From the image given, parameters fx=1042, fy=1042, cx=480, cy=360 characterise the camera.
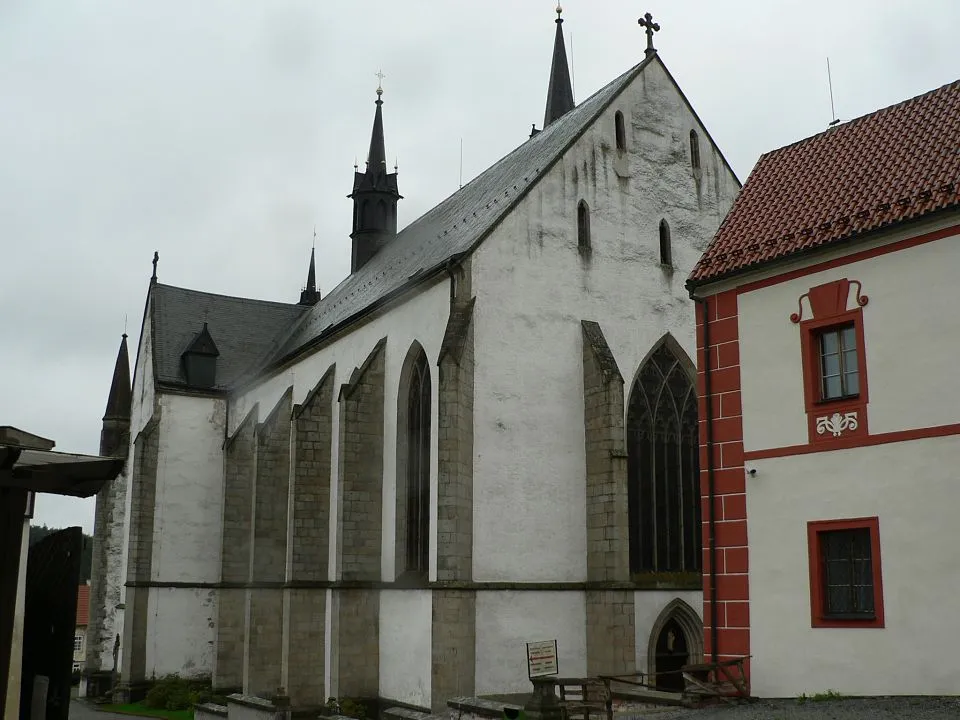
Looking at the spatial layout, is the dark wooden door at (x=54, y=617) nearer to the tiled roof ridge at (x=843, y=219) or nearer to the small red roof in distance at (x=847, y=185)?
the small red roof in distance at (x=847, y=185)

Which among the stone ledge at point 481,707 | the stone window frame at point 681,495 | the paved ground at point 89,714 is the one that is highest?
the stone window frame at point 681,495

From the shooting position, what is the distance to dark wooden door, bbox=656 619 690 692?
21828 mm

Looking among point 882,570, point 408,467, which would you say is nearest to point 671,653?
point 408,467

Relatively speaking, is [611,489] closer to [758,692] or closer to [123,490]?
[758,692]

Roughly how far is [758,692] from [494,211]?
12933 mm

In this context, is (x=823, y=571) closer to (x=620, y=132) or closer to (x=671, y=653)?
(x=671, y=653)

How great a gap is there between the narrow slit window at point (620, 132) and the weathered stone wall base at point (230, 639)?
1783 centimetres

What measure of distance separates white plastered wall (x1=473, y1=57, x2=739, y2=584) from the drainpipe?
654 cm

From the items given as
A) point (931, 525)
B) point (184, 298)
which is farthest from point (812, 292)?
point (184, 298)

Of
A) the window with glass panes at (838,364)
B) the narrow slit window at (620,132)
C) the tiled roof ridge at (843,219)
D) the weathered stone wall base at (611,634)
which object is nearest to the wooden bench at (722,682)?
the window with glass panes at (838,364)

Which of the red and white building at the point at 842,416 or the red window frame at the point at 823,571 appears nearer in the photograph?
the red and white building at the point at 842,416

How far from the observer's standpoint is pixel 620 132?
24.7 m

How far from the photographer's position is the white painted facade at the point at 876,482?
12297 millimetres

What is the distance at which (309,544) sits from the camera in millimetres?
25672
